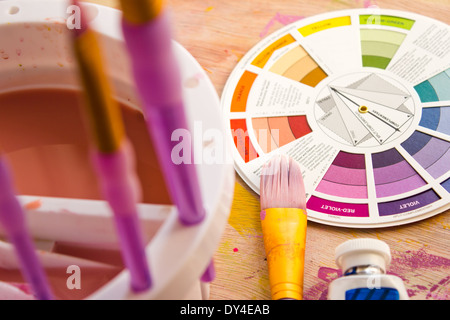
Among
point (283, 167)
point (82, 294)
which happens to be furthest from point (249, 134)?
point (82, 294)

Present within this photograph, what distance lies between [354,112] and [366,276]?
10.7 inches

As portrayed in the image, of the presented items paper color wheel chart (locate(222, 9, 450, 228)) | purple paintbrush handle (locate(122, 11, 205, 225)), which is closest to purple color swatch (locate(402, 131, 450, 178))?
paper color wheel chart (locate(222, 9, 450, 228))

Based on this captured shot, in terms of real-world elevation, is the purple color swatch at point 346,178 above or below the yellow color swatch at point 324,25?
below

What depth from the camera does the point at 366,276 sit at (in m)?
0.45

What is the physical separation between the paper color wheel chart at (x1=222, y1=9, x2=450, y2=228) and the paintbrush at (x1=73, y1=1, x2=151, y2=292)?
325mm

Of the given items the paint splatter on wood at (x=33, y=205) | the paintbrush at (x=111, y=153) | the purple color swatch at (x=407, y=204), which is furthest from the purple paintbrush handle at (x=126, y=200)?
the purple color swatch at (x=407, y=204)

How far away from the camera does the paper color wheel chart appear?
593 millimetres

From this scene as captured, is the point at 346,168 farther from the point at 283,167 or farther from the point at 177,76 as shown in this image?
the point at 177,76

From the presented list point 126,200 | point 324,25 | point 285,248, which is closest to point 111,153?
point 126,200

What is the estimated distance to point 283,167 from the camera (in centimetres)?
60

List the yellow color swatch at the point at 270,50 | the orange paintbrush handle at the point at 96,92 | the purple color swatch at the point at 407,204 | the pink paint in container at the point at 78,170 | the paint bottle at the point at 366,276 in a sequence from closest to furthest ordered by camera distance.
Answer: the orange paintbrush handle at the point at 96,92 < the pink paint in container at the point at 78,170 < the paint bottle at the point at 366,276 < the purple color swatch at the point at 407,204 < the yellow color swatch at the point at 270,50

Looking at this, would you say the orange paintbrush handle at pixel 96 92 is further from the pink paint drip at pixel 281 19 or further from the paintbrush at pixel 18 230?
the pink paint drip at pixel 281 19

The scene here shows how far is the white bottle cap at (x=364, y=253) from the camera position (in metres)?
0.46

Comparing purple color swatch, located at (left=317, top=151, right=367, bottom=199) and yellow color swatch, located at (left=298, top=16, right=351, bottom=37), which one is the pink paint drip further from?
purple color swatch, located at (left=317, top=151, right=367, bottom=199)
